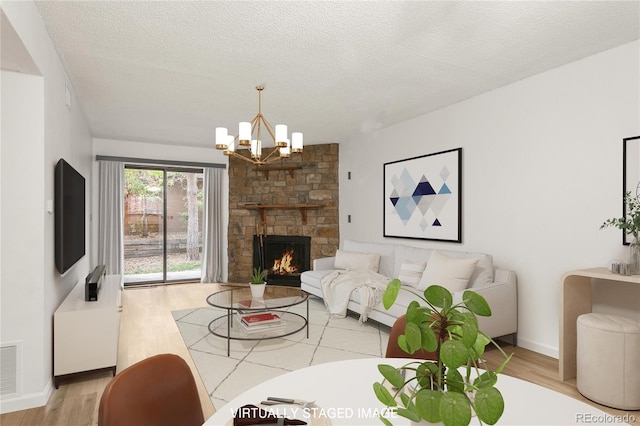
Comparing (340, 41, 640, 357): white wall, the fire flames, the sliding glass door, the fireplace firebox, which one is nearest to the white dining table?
(340, 41, 640, 357): white wall

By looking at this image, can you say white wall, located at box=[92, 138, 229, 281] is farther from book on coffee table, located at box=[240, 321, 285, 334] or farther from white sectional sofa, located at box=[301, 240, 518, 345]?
book on coffee table, located at box=[240, 321, 285, 334]

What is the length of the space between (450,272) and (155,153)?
5267 millimetres

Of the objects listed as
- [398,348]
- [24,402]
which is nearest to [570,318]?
[398,348]

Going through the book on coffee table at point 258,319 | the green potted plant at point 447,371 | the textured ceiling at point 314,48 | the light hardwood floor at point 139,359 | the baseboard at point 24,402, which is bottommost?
the light hardwood floor at point 139,359

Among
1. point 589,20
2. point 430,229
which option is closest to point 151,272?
point 430,229

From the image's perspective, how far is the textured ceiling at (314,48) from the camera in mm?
2363

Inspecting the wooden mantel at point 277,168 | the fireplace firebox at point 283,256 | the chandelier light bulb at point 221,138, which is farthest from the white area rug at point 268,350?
the wooden mantel at point 277,168

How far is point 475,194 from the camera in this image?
404 cm

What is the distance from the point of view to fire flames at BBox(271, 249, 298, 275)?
673 cm

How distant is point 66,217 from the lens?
296 centimetres

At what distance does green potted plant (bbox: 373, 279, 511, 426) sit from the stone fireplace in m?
5.59

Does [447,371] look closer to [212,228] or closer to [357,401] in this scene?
[357,401]

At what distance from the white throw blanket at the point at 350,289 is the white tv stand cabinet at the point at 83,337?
237 centimetres

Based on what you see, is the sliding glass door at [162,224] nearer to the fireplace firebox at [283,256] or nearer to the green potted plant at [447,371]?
the fireplace firebox at [283,256]
